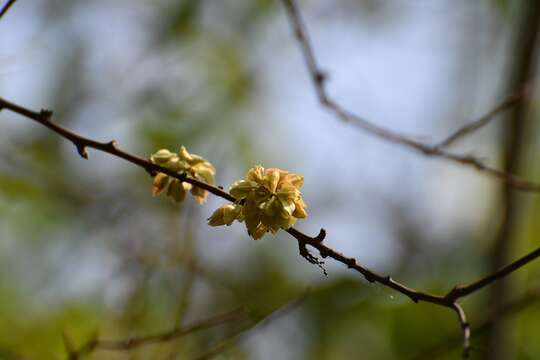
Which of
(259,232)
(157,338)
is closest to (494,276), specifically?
(259,232)

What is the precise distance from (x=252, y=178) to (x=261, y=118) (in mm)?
5022

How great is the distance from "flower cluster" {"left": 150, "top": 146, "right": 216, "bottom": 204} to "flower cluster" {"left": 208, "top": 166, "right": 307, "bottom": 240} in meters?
0.11

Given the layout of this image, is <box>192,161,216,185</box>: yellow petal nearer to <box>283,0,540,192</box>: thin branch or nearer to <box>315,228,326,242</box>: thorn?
<box>315,228,326,242</box>: thorn

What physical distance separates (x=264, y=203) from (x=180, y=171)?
221 mm

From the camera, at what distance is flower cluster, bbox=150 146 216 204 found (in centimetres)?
140


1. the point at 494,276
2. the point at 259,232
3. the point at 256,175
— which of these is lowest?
the point at 494,276

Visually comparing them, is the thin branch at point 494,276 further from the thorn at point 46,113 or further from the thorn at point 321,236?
the thorn at point 46,113

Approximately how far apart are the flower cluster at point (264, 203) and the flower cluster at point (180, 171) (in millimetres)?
110

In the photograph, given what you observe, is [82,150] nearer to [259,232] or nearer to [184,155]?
[184,155]

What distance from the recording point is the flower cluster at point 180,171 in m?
1.40

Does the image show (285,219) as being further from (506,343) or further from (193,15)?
(193,15)

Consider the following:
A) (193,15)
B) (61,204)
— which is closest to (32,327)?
(61,204)

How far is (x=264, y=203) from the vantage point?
128cm

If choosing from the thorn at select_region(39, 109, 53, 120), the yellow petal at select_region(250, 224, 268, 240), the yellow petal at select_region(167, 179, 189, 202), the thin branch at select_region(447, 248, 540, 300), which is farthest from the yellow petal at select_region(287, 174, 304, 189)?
the thorn at select_region(39, 109, 53, 120)
